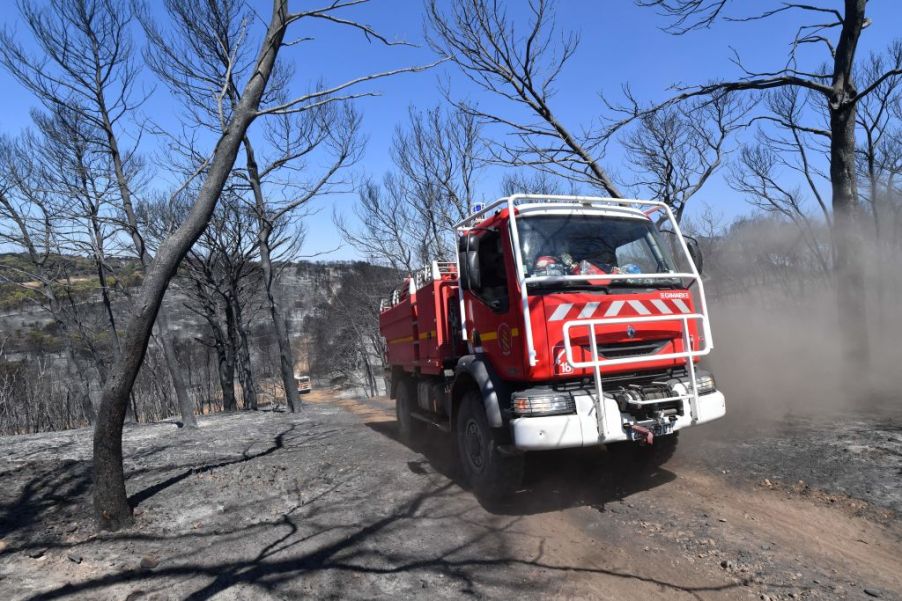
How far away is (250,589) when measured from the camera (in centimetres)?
381

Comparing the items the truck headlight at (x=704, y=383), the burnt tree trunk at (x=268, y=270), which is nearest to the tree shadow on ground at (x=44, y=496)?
the truck headlight at (x=704, y=383)

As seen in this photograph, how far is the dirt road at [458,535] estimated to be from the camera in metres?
3.75

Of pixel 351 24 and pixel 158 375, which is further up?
pixel 351 24

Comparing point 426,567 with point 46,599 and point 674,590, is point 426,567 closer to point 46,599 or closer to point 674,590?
point 674,590

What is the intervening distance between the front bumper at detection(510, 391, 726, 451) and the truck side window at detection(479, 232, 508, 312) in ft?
3.95

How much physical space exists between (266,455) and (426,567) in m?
5.19

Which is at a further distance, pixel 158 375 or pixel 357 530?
pixel 158 375

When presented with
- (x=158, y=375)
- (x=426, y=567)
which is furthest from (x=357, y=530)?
(x=158, y=375)

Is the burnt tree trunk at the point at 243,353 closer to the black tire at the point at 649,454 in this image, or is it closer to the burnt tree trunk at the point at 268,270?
the burnt tree trunk at the point at 268,270

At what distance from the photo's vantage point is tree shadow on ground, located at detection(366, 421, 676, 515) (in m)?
5.43

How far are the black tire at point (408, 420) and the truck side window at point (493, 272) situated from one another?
394 cm

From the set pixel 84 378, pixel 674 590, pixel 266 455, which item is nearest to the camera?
pixel 674 590

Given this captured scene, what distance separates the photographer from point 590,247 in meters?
5.76

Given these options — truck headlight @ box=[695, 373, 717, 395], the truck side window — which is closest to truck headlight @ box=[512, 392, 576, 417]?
the truck side window
